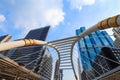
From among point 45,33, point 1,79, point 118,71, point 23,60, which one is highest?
point 45,33

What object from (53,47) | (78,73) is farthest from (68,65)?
(53,47)

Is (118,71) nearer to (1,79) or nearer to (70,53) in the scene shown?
(70,53)

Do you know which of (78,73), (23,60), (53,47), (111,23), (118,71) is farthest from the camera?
(23,60)

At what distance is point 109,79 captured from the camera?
10680mm

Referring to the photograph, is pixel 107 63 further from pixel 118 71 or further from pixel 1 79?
pixel 118 71

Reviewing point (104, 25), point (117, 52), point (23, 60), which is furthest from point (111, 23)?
point (23, 60)

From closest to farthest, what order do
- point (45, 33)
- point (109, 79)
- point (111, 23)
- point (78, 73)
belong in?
point (111, 23) < point (109, 79) < point (78, 73) < point (45, 33)

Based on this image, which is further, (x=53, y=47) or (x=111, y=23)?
(x=53, y=47)

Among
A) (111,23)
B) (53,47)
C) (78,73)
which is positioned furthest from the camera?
(78,73)

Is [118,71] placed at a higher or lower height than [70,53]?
lower

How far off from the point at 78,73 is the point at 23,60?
89422 mm

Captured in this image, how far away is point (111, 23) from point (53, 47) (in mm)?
11333

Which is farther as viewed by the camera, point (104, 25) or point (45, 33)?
point (45, 33)

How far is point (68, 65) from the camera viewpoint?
67.5 ft
